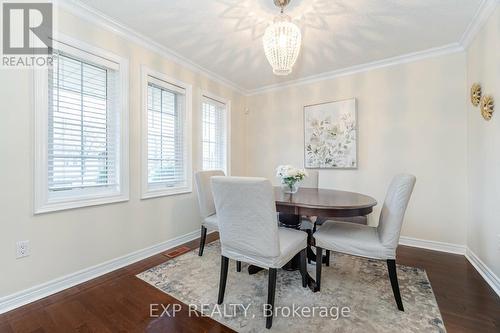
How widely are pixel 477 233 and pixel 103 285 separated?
3643 millimetres

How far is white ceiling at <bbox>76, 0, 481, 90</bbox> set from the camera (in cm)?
203

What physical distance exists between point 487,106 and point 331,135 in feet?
5.46

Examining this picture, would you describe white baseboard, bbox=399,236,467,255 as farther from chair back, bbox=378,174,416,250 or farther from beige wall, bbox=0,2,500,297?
chair back, bbox=378,174,416,250

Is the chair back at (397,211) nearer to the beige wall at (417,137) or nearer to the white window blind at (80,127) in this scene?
the beige wall at (417,137)

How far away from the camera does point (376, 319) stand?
1547 millimetres

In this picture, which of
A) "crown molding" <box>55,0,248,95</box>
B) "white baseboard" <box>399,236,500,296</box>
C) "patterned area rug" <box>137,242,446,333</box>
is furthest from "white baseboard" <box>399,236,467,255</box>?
"crown molding" <box>55,0,248,95</box>

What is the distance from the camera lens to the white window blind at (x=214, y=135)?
140 inches

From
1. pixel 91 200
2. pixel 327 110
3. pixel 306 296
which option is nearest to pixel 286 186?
pixel 306 296

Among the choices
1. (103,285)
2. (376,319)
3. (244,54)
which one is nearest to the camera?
(376,319)

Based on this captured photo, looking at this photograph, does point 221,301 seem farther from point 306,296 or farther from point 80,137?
point 80,137

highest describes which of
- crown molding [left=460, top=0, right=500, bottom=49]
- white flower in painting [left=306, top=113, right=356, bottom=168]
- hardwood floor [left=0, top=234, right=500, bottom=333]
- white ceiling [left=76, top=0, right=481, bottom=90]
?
white ceiling [left=76, top=0, right=481, bottom=90]

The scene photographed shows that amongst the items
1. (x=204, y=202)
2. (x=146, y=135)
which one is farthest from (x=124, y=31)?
(x=204, y=202)

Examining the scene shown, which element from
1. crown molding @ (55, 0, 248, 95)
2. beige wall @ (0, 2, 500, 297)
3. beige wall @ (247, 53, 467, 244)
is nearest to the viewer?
beige wall @ (0, 2, 500, 297)

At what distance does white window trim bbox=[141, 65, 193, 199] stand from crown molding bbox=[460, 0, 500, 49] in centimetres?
312
